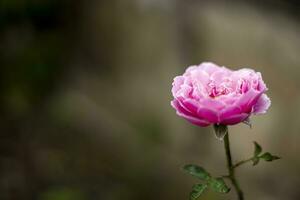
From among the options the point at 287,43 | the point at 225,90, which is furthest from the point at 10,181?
the point at 225,90

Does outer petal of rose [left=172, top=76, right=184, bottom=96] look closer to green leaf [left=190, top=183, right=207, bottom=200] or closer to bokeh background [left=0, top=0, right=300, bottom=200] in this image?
green leaf [left=190, top=183, right=207, bottom=200]

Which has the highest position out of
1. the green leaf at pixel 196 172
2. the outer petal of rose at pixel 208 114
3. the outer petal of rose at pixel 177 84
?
the outer petal of rose at pixel 177 84

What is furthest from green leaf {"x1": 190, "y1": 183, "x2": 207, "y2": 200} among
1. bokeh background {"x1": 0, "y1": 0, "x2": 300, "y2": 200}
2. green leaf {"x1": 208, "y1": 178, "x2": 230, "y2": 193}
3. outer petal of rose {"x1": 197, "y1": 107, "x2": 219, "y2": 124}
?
bokeh background {"x1": 0, "y1": 0, "x2": 300, "y2": 200}

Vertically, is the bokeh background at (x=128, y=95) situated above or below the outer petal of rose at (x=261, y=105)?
above

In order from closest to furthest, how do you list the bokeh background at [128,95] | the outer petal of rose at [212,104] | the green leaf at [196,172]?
the outer petal of rose at [212,104] < the green leaf at [196,172] < the bokeh background at [128,95]

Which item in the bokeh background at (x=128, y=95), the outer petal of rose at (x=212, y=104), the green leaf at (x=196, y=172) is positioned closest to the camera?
the outer petal of rose at (x=212, y=104)

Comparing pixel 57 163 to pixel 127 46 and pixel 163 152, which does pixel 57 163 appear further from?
pixel 127 46

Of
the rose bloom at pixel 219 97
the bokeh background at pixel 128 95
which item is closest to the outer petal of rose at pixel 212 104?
the rose bloom at pixel 219 97

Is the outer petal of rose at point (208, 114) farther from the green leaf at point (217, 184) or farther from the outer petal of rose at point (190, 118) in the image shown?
the green leaf at point (217, 184)
